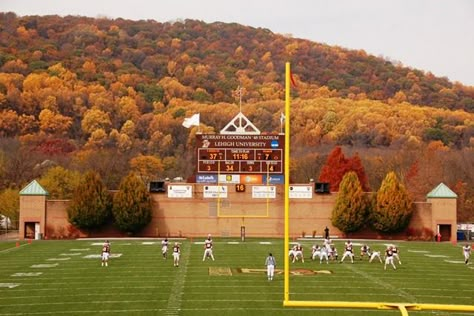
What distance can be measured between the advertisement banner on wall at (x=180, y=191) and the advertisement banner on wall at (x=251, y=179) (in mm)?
3952

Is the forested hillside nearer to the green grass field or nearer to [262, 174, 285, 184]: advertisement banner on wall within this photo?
[262, 174, 285, 184]: advertisement banner on wall

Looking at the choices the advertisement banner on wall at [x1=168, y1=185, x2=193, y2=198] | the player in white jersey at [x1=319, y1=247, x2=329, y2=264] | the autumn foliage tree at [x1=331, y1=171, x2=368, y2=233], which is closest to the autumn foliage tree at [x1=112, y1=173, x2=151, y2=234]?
the advertisement banner on wall at [x1=168, y1=185, x2=193, y2=198]

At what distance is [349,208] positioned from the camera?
167 feet

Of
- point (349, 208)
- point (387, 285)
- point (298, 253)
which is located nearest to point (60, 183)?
point (349, 208)

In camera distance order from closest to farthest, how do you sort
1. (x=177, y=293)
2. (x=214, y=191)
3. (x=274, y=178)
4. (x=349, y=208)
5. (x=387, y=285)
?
(x=177, y=293), (x=387, y=285), (x=274, y=178), (x=349, y=208), (x=214, y=191)

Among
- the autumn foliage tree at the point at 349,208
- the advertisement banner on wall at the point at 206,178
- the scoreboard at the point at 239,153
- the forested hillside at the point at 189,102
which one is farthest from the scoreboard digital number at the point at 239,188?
the forested hillside at the point at 189,102

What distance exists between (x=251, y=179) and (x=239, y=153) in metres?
2.40

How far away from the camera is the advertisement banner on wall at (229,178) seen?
4869cm

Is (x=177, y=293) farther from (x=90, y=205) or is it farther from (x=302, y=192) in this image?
(x=302, y=192)

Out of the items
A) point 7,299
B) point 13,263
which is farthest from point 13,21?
point 7,299

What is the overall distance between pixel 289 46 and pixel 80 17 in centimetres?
4867

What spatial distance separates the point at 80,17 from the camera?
7067 inches

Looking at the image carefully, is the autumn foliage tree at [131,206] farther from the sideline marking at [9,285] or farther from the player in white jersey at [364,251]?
the sideline marking at [9,285]

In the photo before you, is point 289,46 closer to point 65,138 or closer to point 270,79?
point 270,79
